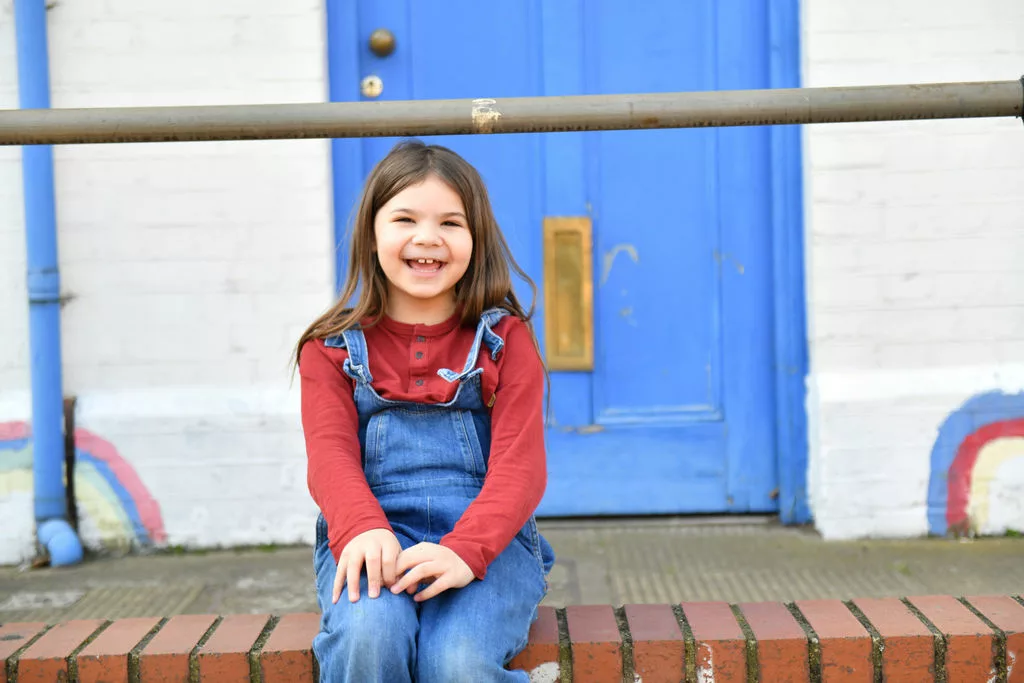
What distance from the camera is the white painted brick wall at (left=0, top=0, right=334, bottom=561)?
298cm

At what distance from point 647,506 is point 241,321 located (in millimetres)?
1414

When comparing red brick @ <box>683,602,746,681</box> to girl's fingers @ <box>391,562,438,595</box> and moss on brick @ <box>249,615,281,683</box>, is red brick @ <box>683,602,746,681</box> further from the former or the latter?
moss on brick @ <box>249,615,281,683</box>

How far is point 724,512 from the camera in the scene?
3232 mm

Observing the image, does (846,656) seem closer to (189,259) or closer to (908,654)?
(908,654)

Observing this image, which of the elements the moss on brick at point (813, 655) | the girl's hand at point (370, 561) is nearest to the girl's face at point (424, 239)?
the girl's hand at point (370, 561)

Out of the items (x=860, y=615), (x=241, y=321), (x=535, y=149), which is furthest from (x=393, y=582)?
(x=535, y=149)

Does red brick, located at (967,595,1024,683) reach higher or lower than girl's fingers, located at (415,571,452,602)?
lower

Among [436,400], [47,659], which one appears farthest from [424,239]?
[47,659]

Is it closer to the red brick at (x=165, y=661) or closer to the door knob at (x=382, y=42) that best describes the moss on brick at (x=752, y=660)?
the red brick at (x=165, y=661)

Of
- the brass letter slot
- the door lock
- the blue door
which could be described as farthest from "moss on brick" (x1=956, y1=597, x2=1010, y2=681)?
the door lock

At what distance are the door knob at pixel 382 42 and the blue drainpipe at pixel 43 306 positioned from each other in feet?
3.16

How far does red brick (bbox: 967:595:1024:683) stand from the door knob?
2.24 meters

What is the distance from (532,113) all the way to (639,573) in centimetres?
172

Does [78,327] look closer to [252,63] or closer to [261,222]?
[261,222]
